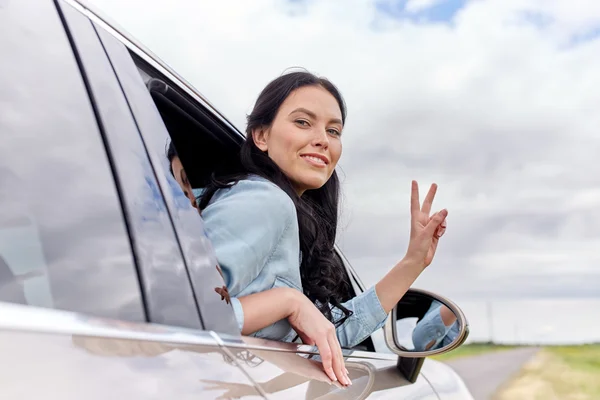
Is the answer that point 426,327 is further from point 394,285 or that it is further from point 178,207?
point 178,207

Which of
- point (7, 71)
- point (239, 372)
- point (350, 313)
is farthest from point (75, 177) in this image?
point (350, 313)

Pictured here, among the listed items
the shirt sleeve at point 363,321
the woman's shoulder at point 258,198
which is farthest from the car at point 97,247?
the shirt sleeve at point 363,321

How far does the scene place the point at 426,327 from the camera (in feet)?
9.77

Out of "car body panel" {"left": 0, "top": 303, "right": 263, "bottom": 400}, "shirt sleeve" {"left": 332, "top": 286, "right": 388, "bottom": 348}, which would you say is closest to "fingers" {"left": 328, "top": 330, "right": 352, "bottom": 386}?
"shirt sleeve" {"left": 332, "top": 286, "right": 388, "bottom": 348}

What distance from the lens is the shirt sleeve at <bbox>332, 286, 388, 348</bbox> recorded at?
2443 mm

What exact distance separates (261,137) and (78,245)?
1.80 m

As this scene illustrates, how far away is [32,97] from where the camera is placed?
106cm

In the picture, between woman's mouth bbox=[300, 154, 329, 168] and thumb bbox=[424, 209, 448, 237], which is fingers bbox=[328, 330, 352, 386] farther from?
woman's mouth bbox=[300, 154, 329, 168]

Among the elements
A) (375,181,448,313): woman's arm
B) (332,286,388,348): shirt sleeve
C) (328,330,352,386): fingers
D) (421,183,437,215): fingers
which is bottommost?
(332,286,388,348): shirt sleeve

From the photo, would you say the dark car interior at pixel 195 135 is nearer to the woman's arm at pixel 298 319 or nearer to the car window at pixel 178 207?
the car window at pixel 178 207

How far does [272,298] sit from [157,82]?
67 centimetres

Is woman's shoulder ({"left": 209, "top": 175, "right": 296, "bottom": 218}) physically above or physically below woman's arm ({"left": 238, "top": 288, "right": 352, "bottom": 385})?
above

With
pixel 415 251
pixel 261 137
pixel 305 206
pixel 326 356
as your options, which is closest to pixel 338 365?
pixel 326 356

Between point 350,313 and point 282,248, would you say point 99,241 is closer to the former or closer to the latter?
point 282,248
